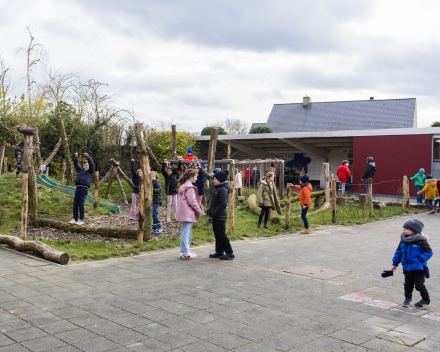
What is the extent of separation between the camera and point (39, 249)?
24.1ft

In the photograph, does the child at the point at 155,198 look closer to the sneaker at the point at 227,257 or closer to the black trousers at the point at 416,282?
the sneaker at the point at 227,257

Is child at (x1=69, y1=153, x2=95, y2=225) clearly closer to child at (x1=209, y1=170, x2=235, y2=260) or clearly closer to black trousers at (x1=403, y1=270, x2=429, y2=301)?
child at (x1=209, y1=170, x2=235, y2=260)

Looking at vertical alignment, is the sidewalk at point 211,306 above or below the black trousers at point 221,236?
below

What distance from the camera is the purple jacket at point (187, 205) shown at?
24.6 feet

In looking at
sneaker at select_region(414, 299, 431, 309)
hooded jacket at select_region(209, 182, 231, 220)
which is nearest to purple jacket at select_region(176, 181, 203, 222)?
hooded jacket at select_region(209, 182, 231, 220)

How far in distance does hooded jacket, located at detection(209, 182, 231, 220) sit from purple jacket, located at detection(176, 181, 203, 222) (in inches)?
13.9

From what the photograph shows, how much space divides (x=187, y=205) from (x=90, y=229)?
344 centimetres

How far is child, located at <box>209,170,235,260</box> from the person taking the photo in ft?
25.2

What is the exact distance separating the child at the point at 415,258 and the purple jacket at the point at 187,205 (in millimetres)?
3596

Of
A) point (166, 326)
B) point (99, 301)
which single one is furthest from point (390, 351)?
point (99, 301)

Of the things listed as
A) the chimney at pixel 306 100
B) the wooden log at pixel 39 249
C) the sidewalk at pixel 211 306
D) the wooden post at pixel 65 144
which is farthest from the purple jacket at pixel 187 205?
the chimney at pixel 306 100

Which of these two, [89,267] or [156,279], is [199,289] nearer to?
[156,279]

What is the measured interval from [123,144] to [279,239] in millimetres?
15517

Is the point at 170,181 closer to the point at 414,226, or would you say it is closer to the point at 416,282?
the point at 414,226
